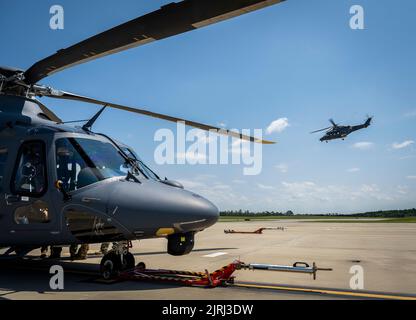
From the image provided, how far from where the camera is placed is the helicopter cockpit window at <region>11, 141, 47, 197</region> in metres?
7.32

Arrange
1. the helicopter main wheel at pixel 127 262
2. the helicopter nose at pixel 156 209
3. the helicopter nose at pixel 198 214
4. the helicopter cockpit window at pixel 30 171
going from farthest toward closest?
the helicopter main wheel at pixel 127 262
the helicopter cockpit window at pixel 30 171
the helicopter nose at pixel 198 214
the helicopter nose at pixel 156 209

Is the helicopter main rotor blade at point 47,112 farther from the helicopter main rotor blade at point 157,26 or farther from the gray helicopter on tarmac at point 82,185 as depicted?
the helicopter main rotor blade at point 157,26

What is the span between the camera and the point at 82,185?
6.96 m

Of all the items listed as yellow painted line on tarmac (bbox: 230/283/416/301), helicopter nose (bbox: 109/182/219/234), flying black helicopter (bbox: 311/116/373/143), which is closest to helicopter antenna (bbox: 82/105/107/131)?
helicopter nose (bbox: 109/182/219/234)

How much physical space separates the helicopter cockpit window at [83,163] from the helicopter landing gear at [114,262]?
56.2 inches

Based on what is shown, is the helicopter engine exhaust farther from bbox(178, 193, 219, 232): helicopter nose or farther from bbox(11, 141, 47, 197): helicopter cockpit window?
bbox(11, 141, 47, 197): helicopter cockpit window

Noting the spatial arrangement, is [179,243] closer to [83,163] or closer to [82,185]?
[82,185]

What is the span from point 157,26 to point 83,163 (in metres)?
3.23

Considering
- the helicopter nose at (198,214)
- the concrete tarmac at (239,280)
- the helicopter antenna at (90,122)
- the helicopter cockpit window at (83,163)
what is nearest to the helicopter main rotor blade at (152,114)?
the helicopter antenna at (90,122)

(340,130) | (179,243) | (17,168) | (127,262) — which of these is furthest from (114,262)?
(340,130)

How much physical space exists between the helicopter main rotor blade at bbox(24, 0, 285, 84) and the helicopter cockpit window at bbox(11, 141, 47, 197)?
186 centimetres

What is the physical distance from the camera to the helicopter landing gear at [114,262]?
7332 mm
